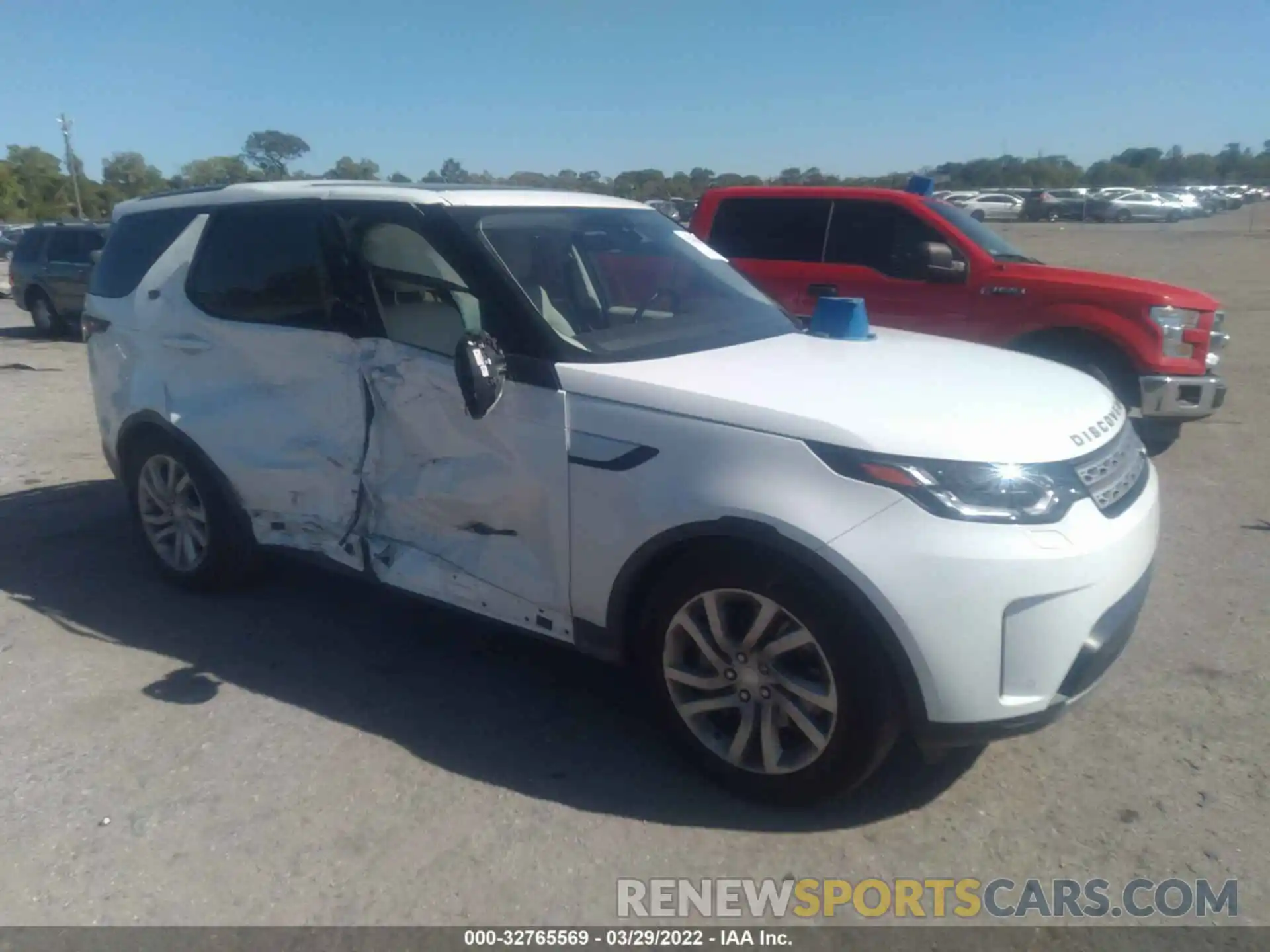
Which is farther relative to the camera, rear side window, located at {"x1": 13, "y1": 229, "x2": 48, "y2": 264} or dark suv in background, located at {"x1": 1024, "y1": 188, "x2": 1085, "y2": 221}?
dark suv in background, located at {"x1": 1024, "y1": 188, "x2": 1085, "y2": 221}

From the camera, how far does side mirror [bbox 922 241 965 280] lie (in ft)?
26.0

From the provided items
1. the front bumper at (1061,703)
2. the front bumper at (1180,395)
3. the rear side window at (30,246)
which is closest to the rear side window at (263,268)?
the front bumper at (1061,703)

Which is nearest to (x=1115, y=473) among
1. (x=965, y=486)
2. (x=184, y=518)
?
(x=965, y=486)

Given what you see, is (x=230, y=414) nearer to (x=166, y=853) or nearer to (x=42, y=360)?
(x=166, y=853)

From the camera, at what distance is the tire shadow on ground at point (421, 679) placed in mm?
3455

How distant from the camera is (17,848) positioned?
321 centimetres

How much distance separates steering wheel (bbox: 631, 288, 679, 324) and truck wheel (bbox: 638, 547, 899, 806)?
1.27 metres

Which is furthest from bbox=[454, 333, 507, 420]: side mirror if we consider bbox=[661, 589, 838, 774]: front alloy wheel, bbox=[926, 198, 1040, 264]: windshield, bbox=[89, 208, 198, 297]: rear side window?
bbox=[926, 198, 1040, 264]: windshield

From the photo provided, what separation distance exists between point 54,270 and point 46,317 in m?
0.89

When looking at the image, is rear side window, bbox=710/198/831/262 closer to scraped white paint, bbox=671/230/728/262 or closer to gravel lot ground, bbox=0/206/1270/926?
scraped white paint, bbox=671/230/728/262

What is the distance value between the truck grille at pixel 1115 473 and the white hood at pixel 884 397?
5 centimetres

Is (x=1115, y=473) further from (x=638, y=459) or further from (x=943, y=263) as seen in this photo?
(x=943, y=263)

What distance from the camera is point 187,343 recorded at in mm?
4832

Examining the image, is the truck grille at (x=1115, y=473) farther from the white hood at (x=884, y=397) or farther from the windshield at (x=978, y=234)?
the windshield at (x=978, y=234)
